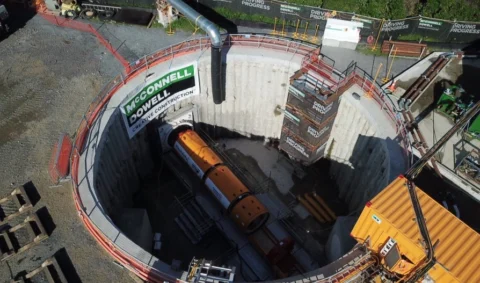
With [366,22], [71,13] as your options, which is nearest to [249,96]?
[366,22]

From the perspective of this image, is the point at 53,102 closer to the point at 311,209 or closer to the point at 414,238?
the point at 311,209

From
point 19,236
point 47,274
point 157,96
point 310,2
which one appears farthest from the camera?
point 310,2

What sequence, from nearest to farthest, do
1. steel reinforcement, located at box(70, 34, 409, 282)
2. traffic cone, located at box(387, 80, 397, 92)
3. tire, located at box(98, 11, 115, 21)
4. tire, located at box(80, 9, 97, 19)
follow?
steel reinforcement, located at box(70, 34, 409, 282) → traffic cone, located at box(387, 80, 397, 92) → tire, located at box(80, 9, 97, 19) → tire, located at box(98, 11, 115, 21)

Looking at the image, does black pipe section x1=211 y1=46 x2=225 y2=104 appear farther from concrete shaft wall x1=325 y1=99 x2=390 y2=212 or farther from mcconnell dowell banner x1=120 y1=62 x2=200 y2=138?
concrete shaft wall x1=325 y1=99 x2=390 y2=212

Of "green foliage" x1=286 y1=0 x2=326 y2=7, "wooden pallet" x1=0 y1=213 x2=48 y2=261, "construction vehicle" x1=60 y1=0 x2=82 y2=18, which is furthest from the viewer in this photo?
"green foliage" x1=286 y1=0 x2=326 y2=7

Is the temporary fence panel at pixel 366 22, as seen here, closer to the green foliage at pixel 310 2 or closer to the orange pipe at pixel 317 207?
the green foliage at pixel 310 2

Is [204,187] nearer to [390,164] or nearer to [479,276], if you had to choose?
[390,164]

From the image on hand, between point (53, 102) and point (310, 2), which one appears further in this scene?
point (310, 2)

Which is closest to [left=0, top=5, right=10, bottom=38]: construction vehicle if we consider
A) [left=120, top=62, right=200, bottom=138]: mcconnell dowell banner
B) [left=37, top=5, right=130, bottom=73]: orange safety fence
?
[left=37, top=5, right=130, bottom=73]: orange safety fence
